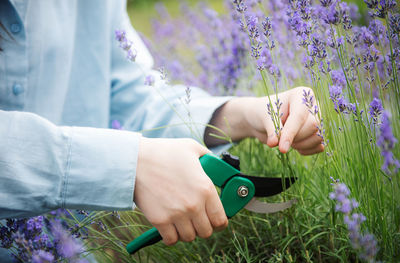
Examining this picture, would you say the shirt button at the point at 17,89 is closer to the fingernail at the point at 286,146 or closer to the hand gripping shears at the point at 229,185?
the hand gripping shears at the point at 229,185

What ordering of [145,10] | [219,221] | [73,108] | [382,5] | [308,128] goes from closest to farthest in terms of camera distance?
[382,5]
[219,221]
[308,128]
[73,108]
[145,10]

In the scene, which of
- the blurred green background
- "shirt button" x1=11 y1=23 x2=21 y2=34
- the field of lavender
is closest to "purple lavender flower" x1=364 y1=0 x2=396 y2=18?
the field of lavender

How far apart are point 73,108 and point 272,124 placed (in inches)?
36.2

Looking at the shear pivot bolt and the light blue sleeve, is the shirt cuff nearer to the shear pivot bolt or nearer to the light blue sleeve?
the light blue sleeve

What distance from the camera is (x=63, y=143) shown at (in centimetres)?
93

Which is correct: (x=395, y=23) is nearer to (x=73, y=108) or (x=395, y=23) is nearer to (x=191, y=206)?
(x=191, y=206)

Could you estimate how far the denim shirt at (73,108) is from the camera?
2.98 ft

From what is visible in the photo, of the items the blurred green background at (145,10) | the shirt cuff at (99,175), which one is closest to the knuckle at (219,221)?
the shirt cuff at (99,175)

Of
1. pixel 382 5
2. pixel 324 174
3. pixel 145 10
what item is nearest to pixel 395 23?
pixel 382 5

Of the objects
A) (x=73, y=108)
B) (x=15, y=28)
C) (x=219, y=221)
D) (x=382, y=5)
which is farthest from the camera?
(x=73, y=108)

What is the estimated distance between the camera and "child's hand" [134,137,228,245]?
0.86 metres

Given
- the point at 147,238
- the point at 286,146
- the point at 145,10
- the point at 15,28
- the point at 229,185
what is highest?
the point at 145,10

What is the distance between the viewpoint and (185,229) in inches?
35.2

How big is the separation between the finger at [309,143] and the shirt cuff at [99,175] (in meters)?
0.49
